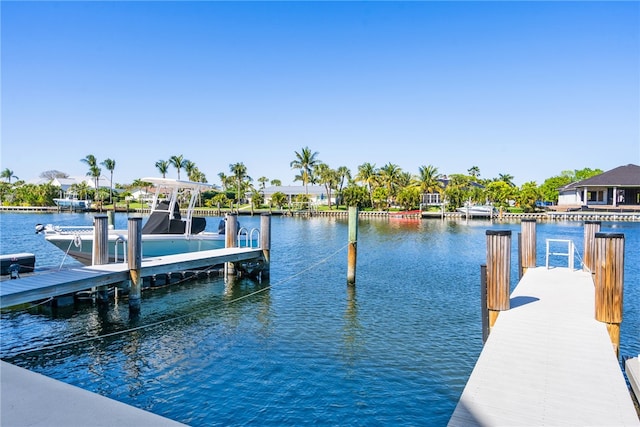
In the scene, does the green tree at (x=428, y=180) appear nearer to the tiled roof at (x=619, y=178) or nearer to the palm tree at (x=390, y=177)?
the palm tree at (x=390, y=177)

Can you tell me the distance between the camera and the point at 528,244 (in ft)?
47.2

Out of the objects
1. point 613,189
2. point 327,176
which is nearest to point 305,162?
point 327,176

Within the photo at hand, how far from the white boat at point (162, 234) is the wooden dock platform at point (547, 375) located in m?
14.0

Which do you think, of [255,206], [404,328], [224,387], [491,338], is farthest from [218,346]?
[255,206]

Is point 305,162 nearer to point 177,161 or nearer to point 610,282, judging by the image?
point 177,161

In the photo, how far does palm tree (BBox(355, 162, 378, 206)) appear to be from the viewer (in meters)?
95.9

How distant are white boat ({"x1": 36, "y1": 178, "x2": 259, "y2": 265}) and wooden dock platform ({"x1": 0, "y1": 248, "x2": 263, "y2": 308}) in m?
2.32

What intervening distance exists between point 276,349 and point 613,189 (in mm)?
77138

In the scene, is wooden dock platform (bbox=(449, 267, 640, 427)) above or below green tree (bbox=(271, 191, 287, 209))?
below

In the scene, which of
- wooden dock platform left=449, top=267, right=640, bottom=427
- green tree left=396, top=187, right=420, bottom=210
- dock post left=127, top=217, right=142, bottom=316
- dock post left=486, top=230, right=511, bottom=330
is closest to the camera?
wooden dock platform left=449, top=267, right=640, bottom=427

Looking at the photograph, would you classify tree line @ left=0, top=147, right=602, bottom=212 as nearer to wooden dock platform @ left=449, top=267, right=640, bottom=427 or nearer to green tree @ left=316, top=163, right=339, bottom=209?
green tree @ left=316, top=163, right=339, bottom=209

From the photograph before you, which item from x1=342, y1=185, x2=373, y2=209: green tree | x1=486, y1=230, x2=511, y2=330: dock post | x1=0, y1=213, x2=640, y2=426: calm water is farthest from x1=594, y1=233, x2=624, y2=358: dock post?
x1=342, y1=185, x2=373, y2=209: green tree

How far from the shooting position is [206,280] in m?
20.2

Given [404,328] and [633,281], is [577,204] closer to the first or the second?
[633,281]
